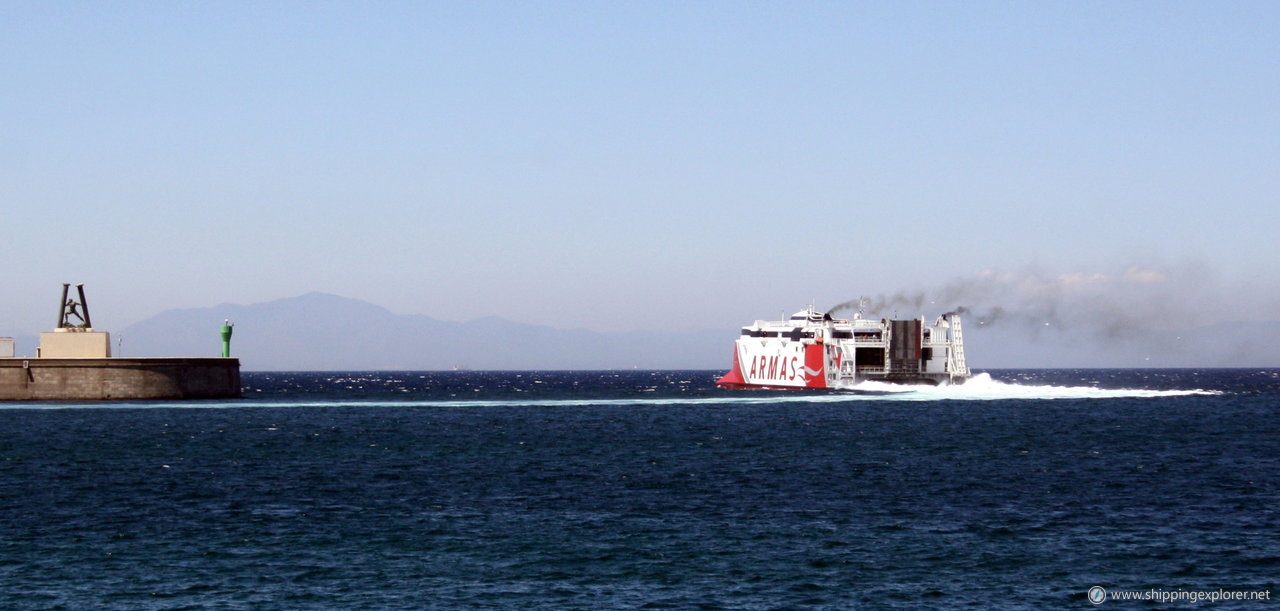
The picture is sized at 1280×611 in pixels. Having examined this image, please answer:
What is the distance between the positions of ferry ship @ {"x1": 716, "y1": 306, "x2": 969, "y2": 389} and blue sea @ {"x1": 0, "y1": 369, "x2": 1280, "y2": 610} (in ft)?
159

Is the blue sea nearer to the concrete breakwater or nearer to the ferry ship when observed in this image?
the concrete breakwater

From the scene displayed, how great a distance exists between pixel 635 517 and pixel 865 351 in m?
97.2

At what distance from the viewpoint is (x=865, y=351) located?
134375 mm

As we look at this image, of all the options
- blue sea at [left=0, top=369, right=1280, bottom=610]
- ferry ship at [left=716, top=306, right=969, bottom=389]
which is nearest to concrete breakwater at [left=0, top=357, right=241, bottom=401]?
blue sea at [left=0, top=369, right=1280, bottom=610]

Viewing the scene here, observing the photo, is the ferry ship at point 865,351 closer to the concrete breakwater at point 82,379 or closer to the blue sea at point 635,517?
the blue sea at point 635,517

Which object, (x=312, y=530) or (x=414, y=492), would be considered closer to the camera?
(x=312, y=530)

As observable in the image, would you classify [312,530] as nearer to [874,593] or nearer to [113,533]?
[113,533]

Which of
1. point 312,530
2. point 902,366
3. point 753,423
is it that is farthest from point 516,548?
point 902,366

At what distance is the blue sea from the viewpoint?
2916 centimetres

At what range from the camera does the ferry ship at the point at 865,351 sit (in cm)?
12912

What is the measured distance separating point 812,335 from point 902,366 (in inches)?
372

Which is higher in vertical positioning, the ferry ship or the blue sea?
the ferry ship

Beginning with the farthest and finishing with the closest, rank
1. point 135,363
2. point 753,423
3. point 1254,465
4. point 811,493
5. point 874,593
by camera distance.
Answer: point 135,363
point 753,423
point 1254,465
point 811,493
point 874,593

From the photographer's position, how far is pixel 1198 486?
47250mm
